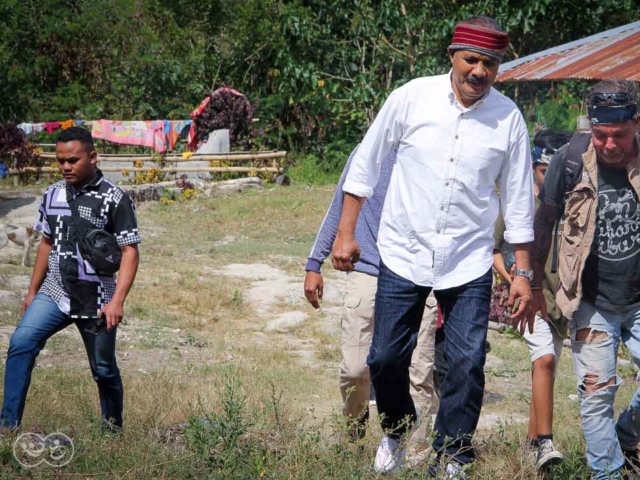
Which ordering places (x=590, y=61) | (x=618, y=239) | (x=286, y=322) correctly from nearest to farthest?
(x=618, y=239) → (x=286, y=322) → (x=590, y=61)

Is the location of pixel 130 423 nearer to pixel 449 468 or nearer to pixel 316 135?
pixel 449 468

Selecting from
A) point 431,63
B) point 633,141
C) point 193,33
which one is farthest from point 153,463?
point 193,33

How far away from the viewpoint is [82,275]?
4711mm

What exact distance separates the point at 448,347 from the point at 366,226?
3.52ft

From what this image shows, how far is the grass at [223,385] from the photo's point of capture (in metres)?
3.94

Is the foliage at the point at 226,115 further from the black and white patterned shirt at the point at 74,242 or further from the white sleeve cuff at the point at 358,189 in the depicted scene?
the white sleeve cuff at the point at 358,189

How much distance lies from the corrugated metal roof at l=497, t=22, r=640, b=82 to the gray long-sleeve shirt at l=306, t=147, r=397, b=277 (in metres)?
4.88

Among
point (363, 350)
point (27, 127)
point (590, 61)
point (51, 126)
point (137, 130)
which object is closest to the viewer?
point (363, 350)

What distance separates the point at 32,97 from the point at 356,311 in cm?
1786

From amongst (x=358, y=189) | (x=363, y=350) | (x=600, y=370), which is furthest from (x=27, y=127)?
(x=600, y=370)

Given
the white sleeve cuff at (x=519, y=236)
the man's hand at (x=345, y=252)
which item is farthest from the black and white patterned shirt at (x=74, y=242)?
the white sleeve cuff at (x=519, y=236)

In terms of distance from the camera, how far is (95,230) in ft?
15.5

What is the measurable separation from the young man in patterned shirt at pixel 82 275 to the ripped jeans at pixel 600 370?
215cm

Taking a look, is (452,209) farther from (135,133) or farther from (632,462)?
A: (135,133)
